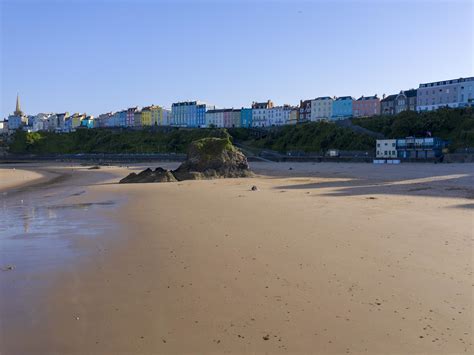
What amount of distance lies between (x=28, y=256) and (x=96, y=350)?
4.86 meters

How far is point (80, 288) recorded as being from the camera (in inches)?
259

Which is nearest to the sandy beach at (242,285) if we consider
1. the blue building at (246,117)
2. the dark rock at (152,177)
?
the dark rock at (152,177)

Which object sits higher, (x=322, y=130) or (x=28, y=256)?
(x=322, y=130)

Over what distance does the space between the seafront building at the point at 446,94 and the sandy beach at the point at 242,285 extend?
87229mm

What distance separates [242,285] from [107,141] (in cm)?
11502

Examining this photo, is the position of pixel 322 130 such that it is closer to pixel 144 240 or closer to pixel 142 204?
pixel 142 204

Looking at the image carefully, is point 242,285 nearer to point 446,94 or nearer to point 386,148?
point 386,148

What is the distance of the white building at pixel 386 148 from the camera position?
64375mm

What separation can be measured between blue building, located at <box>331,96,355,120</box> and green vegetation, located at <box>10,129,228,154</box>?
3376 centimetres

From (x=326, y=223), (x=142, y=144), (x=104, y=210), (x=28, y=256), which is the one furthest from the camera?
(x=142, y=144)

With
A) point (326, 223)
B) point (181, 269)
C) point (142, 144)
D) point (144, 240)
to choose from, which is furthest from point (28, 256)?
point (142, 144)

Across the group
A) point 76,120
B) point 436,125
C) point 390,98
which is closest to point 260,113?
point 390,98

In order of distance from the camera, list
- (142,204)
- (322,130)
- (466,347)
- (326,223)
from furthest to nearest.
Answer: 1. (322,130)
2. (142,204)
3. (326,223)
4. (466,347)

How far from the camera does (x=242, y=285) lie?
21.8 feet
